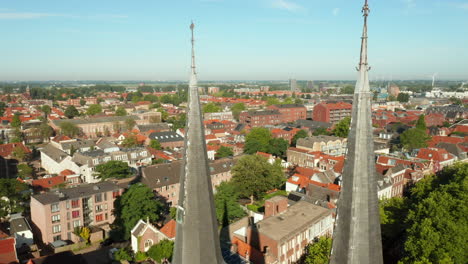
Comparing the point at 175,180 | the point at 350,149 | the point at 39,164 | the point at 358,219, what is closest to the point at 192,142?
the point at 350,149

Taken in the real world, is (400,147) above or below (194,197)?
below

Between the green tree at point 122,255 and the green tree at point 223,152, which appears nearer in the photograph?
the green tree at point 122,255

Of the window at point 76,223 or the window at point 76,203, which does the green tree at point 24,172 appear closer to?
the window at point 76,223

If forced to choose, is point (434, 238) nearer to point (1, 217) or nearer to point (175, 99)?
point (1, 217)

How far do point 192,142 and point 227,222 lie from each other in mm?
31507

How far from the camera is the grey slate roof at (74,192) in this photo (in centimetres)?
3967

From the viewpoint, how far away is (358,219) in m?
8.25

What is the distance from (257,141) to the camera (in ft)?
244

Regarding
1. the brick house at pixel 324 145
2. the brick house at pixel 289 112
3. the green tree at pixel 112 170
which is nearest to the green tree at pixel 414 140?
the brick house at pixel 324 145

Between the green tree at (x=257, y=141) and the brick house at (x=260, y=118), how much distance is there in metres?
33.0

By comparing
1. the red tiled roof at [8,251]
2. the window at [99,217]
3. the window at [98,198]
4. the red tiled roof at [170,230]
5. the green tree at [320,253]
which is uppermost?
the green tree at [320,253]

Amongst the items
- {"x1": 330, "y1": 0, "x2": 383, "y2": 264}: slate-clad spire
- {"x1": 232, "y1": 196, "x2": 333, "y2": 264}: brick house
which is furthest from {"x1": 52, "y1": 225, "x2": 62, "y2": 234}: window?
{"x1": 330, "y1": 0, "x2": 383, "y2": 264}: slate-clad spire

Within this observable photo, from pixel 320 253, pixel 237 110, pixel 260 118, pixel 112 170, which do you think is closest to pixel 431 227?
pixel 320 253

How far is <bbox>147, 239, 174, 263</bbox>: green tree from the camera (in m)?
32.5
